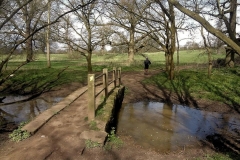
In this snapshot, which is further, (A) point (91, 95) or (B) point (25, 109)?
(B) point (25, 109)

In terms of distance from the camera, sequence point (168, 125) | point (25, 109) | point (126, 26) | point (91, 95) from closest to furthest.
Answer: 1. point (91, 95)
2. point (168, 125)
3. point (25, 109)
4. point (126, 26)

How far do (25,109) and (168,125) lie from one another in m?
7.31

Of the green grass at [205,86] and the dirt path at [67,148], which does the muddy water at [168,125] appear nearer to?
the dirt path at [67,148]

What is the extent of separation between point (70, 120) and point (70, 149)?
1887 millimetres

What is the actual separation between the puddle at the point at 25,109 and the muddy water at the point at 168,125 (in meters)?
4.23

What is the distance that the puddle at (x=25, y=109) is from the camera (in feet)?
30.6

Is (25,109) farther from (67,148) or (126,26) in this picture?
(126,26)

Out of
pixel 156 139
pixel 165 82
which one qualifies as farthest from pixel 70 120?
pixel 165 82

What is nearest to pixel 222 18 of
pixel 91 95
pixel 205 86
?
pixel 205 86

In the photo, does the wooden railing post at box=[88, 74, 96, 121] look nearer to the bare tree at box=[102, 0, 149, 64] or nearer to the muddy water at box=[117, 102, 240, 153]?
the muddy water at box=[117, 102, 240, 153]

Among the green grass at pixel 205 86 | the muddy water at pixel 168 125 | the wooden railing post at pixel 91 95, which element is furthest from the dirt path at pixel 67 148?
the green grass at pixel 205 86

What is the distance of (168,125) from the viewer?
A: 879 cm

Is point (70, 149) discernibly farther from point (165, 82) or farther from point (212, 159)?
point (165, 82)

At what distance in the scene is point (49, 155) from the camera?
4.59m
